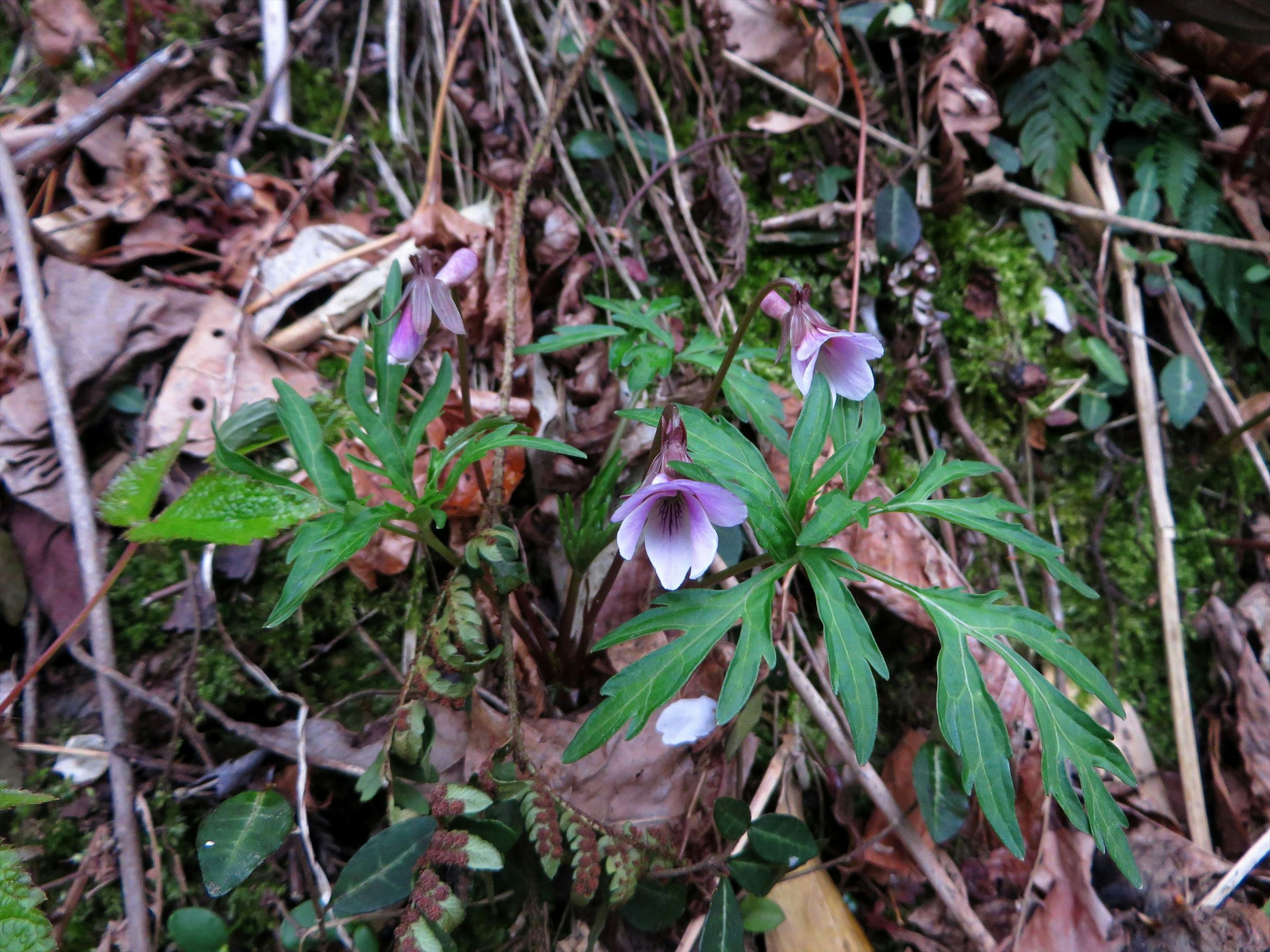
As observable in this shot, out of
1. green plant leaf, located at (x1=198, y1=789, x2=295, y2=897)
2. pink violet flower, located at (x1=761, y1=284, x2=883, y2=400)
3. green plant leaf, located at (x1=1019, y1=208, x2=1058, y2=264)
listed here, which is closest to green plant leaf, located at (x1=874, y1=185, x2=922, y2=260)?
green plant leaf, located at (x1=1019, y1=208, x2=1058, y2=264)

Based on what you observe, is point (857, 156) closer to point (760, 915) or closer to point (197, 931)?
point (760, 915)

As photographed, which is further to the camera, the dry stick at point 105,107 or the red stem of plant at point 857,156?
the red stem of plant at point 857,156

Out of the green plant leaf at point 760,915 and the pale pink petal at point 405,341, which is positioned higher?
the pale pink petal at point 405,341

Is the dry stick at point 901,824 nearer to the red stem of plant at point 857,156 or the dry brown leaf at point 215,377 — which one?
the red stem of plant at point 857,156

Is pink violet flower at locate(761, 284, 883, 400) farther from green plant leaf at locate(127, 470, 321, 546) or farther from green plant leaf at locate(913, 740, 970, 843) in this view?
green plant leaf at locate(127, 470, 321, 546)

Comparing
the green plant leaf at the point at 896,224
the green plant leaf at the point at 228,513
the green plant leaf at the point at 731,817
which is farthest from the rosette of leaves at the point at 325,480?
the green plant leaf at the point at 896,224

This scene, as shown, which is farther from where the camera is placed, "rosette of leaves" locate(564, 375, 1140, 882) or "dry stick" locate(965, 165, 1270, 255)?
"dry stick" locate(965, 165, 1270, 255)

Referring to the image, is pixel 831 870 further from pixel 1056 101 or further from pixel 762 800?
pixel 1056 101
